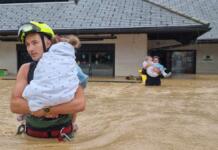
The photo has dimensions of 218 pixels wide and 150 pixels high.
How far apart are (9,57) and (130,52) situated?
7.94 meters

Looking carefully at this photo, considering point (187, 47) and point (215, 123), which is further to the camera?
point (187, 47)

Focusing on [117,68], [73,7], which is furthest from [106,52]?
[73,7]

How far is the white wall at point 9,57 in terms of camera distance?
79.0 feet

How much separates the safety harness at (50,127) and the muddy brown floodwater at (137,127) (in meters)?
0.14

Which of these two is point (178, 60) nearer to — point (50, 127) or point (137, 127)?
point (137, 127)

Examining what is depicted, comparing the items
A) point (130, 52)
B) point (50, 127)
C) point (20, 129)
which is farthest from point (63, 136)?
point (130, 52)

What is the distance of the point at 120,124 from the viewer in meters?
6.81

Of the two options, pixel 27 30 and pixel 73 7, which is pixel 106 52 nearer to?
pixel 73 7

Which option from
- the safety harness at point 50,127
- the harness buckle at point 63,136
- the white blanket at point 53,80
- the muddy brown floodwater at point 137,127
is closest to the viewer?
the white blanket at point 53,80

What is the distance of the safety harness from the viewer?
3793 millimetres

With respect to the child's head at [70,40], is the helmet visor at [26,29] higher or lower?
higher

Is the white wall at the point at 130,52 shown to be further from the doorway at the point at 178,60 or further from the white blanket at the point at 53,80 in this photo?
the white blanket at the point at 53,80

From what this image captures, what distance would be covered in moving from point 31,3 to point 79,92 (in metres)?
21.9

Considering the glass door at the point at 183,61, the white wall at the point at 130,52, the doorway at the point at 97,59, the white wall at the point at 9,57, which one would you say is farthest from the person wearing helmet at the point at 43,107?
the glass door at the point at 183,61
